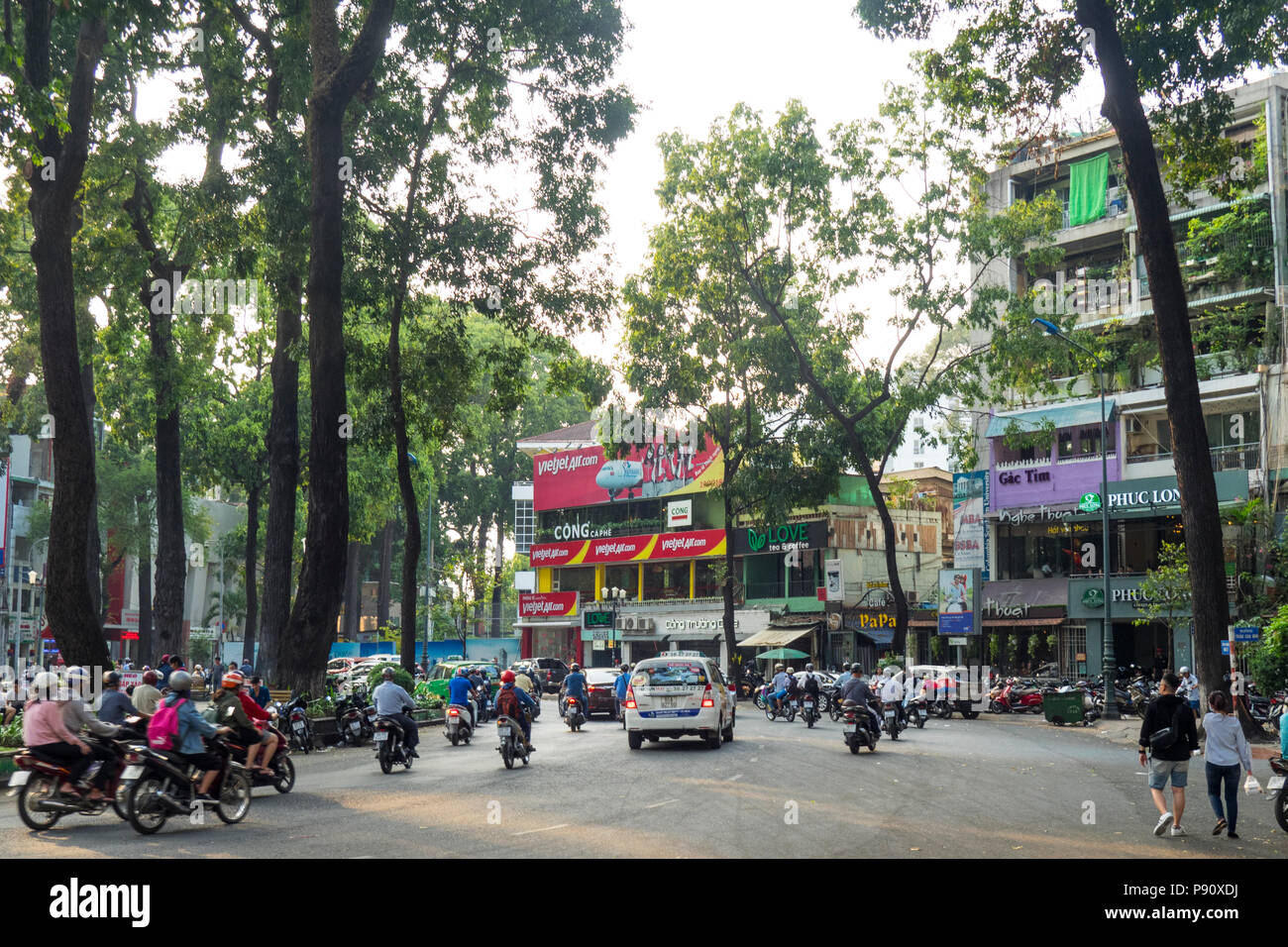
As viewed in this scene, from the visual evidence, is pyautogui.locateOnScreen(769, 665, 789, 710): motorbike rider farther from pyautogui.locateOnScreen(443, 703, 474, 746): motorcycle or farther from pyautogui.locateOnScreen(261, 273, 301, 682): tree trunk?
pyautogui.locateOnScreen(261, 273, 301, 682): tree trunk

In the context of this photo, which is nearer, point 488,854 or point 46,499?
point 488,854

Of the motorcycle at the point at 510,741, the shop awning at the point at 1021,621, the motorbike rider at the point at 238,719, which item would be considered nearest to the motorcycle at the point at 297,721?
the motorcycle at the point at 510,741

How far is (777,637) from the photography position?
52.4 meters

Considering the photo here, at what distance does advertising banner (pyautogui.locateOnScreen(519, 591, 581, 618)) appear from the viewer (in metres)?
67.0

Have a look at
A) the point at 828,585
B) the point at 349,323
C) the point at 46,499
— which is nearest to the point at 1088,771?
the point at 349,323

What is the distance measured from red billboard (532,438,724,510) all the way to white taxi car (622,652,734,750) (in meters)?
34.4

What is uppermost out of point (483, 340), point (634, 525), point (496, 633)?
point (483, 340)

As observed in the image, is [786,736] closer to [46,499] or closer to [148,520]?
[148,520]

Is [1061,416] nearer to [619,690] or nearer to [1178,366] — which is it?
[619,690]

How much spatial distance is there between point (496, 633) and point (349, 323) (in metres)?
59.6

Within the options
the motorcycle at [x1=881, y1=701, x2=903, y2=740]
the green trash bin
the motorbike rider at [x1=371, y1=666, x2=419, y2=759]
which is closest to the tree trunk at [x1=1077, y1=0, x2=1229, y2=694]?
the motorcycle at [x1=881, y1=701, x2=903, y2=740]

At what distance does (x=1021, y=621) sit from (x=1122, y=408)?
841 cm

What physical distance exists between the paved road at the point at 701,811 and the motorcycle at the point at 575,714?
7.66 m
